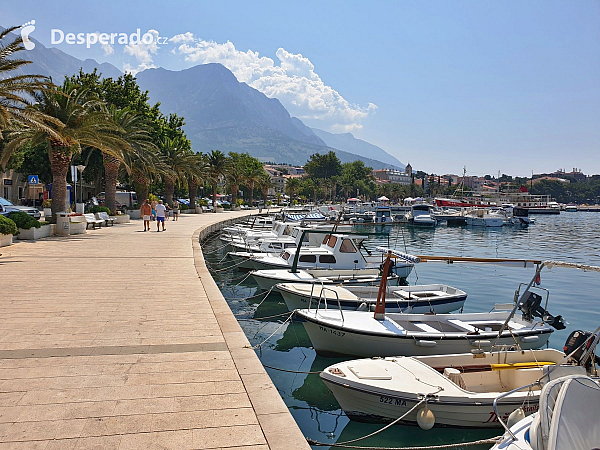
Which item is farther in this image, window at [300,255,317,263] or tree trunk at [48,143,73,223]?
tree trunk at [48,143,73,223]

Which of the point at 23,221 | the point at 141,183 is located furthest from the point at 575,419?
the point at 141,183

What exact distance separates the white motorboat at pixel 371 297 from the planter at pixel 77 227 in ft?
50.4

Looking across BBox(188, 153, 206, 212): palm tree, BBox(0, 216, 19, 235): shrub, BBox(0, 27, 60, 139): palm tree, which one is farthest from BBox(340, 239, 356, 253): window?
BBox(188, 153, 206, 212): palm tree

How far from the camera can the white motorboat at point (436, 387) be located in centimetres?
765

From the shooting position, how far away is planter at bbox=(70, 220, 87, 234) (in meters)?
25.9

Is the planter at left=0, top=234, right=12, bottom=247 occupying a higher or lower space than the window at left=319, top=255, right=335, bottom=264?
higher

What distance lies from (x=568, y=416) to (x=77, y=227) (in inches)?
1012

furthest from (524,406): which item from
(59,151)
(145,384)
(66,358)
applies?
(59,151)

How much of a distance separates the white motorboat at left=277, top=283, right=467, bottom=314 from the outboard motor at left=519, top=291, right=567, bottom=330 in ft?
9.81

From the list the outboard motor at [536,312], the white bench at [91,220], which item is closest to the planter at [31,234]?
the white bench at [91,220]

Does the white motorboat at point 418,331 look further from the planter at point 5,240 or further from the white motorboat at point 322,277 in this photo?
the planter at point 5,240

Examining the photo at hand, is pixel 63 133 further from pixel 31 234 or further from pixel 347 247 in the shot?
pixel 347 247

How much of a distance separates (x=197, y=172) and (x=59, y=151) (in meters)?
31.2

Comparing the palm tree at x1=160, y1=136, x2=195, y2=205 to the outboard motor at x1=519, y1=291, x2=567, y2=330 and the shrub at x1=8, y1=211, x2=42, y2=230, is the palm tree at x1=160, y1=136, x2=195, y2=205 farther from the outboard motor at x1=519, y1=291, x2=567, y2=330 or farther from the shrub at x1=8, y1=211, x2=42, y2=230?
the outboard motor at x1=519, y1=291, x2=567, y2=330
